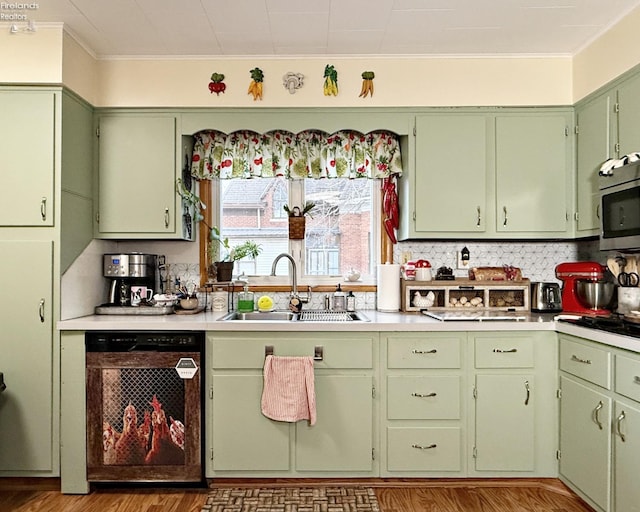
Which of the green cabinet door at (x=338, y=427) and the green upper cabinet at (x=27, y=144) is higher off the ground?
the green upper cabinet at (x=27, y=144)

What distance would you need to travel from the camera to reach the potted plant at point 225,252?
337cm

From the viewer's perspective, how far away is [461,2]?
258 cm

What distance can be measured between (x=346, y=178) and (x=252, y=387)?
1.54 m

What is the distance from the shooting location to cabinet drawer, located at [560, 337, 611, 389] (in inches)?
91.9

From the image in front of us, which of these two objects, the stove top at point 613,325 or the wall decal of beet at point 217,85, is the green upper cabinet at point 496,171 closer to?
the stove top at point 613,325

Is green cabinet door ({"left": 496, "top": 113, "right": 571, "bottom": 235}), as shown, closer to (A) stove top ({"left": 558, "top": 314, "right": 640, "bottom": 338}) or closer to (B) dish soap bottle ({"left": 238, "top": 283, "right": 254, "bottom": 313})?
(A) stove top ({"left": 558, "top": 314, "right": 640, "bottom": 338})

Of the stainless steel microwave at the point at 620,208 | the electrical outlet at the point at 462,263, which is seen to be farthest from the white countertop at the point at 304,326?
the electrical outlet at the point at 462,263

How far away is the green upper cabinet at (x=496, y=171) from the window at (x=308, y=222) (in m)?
0.52

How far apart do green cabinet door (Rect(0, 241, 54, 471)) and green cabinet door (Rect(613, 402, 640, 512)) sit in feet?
9.04

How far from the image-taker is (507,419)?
9.18ft

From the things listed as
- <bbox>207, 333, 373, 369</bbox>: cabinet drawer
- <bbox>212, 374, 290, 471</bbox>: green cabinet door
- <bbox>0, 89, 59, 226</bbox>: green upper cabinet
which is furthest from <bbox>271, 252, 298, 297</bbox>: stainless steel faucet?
<bbox>0, 89, 59, 226</bbox>: green upper cabinet

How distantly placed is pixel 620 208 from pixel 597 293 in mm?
583

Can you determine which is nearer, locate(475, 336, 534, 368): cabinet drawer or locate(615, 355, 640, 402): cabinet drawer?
locate(615, 355, 640, 402): cabinet drawer

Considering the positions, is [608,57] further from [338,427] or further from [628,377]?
[338,427]
